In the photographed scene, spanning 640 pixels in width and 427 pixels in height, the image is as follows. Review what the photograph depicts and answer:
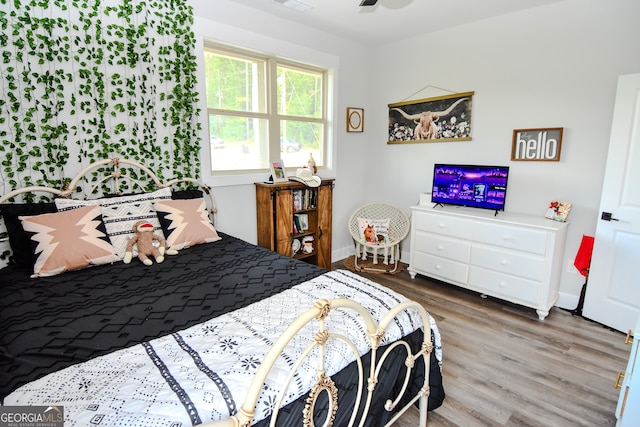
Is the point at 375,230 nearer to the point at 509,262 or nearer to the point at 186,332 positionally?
the point at 509,262

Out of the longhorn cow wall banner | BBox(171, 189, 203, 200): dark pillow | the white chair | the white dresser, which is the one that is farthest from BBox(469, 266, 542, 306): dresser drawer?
BBox(171, 189, 203, 200): dark pillow

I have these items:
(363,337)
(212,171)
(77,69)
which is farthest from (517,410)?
(77,69)

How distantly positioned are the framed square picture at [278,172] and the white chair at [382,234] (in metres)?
1.10

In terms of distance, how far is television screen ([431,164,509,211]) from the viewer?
10.2ft

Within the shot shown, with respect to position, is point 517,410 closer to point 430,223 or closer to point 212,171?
point 430,223

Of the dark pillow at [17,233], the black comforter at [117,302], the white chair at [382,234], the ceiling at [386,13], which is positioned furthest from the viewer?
the white chair at [382,234]

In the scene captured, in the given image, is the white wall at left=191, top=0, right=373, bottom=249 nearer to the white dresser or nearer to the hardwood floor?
the white dresser

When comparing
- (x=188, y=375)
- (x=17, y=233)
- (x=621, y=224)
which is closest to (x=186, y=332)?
(x=188, y=375)

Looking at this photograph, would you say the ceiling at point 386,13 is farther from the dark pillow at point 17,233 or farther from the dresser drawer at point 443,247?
the dark pillow at point 17,233

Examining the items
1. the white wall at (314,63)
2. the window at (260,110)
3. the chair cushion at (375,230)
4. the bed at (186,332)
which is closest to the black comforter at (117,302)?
the bed at (186,332)

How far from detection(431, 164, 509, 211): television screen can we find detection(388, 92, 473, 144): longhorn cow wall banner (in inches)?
14.8

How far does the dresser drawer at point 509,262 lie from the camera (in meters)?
2.76

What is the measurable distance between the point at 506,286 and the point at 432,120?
1.85m

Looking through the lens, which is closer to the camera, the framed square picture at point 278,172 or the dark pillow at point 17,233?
the dark pillow at point 17,233
